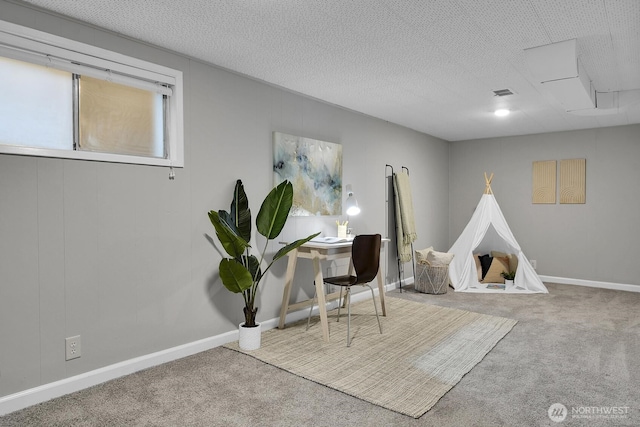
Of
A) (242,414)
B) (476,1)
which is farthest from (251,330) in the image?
(476,1)

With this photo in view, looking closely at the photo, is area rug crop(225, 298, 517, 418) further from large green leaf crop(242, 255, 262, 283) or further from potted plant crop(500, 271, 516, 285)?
potted plant crop(500, 271, 516, 285)

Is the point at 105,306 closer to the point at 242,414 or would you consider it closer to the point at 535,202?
the point at 242,414

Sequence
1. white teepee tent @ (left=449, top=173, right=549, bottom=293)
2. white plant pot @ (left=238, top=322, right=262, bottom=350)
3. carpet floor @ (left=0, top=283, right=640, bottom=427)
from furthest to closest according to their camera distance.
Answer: white teepee tent @ (left=449, top=173, right=549, bottom=293) → white plant pot @ (left=238, top=322, right=262, bottom=350) → carpet floor @ (left=0, top=283, right=640, bottom=427)

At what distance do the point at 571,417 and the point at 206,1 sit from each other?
306cm

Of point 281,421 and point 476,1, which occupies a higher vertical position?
point 476,1

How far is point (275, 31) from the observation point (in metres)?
2.67

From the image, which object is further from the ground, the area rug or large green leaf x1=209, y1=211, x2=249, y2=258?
large green leaf x1=209, y1=211, x2=249, y2=258

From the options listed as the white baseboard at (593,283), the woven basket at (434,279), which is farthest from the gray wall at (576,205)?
the woven basket at (434,279)

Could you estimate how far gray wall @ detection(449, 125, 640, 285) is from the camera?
5617 millimetres

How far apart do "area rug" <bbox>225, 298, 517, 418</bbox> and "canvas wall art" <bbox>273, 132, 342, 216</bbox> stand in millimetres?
1155

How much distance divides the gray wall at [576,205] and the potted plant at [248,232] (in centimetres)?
460

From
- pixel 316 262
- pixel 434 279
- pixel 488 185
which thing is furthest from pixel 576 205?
pixel 316 262

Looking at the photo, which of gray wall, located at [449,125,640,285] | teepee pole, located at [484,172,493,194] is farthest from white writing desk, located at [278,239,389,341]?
gray wall, located at [449,125,640,285]

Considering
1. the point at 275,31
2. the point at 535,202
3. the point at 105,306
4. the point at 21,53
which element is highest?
the point at 275,31
